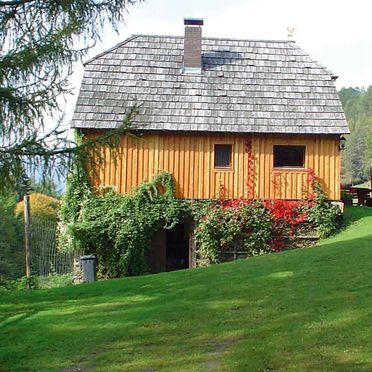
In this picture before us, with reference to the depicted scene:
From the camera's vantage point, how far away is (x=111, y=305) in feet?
32.7

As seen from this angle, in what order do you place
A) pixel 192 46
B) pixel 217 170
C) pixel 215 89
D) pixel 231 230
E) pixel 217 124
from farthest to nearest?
pixel 192 46, pixel 215 89, pixel 217 170, pixel 217 124, pixel 231 230

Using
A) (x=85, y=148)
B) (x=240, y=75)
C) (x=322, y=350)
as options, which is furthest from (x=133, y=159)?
(x=322, y=350)

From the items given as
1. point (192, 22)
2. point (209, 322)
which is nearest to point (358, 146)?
point (192, 22)

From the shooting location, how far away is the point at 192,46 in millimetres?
20734

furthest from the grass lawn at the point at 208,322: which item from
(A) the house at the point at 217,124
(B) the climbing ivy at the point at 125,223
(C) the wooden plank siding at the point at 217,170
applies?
(A) the house at the point at 217,124

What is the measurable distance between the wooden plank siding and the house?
0.11 feet

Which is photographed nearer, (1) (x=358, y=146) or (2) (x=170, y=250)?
(2) (x=170, y=250)

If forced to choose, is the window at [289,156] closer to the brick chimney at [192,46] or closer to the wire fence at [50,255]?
the brick chimney at [192,46]

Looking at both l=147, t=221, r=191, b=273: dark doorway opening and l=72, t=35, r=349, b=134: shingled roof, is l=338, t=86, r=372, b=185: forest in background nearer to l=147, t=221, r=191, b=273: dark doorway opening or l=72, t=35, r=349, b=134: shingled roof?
l=72, t=35, r=349, b=134: shingled roof

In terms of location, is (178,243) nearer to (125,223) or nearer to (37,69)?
(125,223)

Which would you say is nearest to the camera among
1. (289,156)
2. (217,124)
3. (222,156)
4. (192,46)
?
(217,124)

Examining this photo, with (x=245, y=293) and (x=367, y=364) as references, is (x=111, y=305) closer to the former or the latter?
(x=245, y=293)

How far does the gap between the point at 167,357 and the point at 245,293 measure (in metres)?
3.27

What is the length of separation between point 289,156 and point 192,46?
5.34 meters
